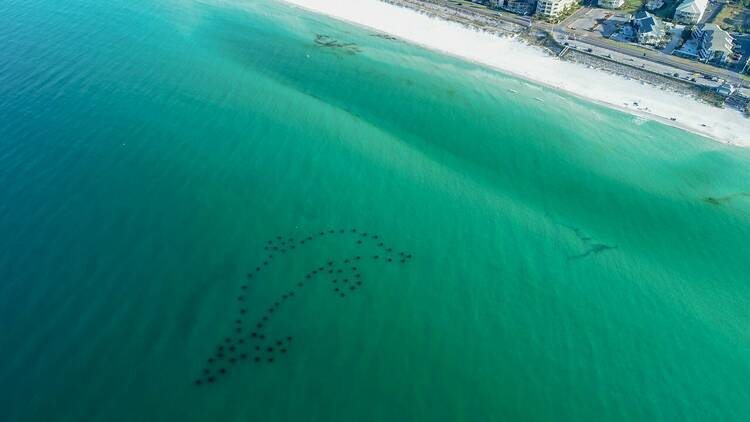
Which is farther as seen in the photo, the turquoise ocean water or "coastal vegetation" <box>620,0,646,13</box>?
→ "coastal vegetation" <box>620,0,646,13</box>

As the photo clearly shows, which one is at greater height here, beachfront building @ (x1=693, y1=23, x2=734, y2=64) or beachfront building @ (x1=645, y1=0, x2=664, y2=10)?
beachfront building @ (x1=645, y1=0, x2=664, y2=10)

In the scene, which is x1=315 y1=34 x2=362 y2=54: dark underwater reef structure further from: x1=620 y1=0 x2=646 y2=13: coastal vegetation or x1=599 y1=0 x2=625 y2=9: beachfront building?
x1=620 y1=0 x2=646 y2=13: coastal vegetation

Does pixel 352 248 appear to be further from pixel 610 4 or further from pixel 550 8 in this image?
pixel 610 4

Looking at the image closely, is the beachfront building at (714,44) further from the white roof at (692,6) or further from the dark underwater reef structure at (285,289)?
the dark underwater reef structure at (285,289)

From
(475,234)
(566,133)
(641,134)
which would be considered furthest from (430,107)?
(641,134)

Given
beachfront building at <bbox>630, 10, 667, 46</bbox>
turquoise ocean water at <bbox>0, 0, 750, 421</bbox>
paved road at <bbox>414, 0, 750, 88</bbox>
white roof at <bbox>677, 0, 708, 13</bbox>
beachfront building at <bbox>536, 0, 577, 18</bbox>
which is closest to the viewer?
turquoise ocean water at <bbox>0, 0, 750, 421</bbox>

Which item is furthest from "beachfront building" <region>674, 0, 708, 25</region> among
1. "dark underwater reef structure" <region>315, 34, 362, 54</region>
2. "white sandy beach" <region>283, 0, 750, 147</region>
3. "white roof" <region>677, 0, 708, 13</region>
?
"dark underwater reef structure" <region>315, 34, 362, 54</region>

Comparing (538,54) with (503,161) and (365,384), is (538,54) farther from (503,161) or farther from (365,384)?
(365,384)
